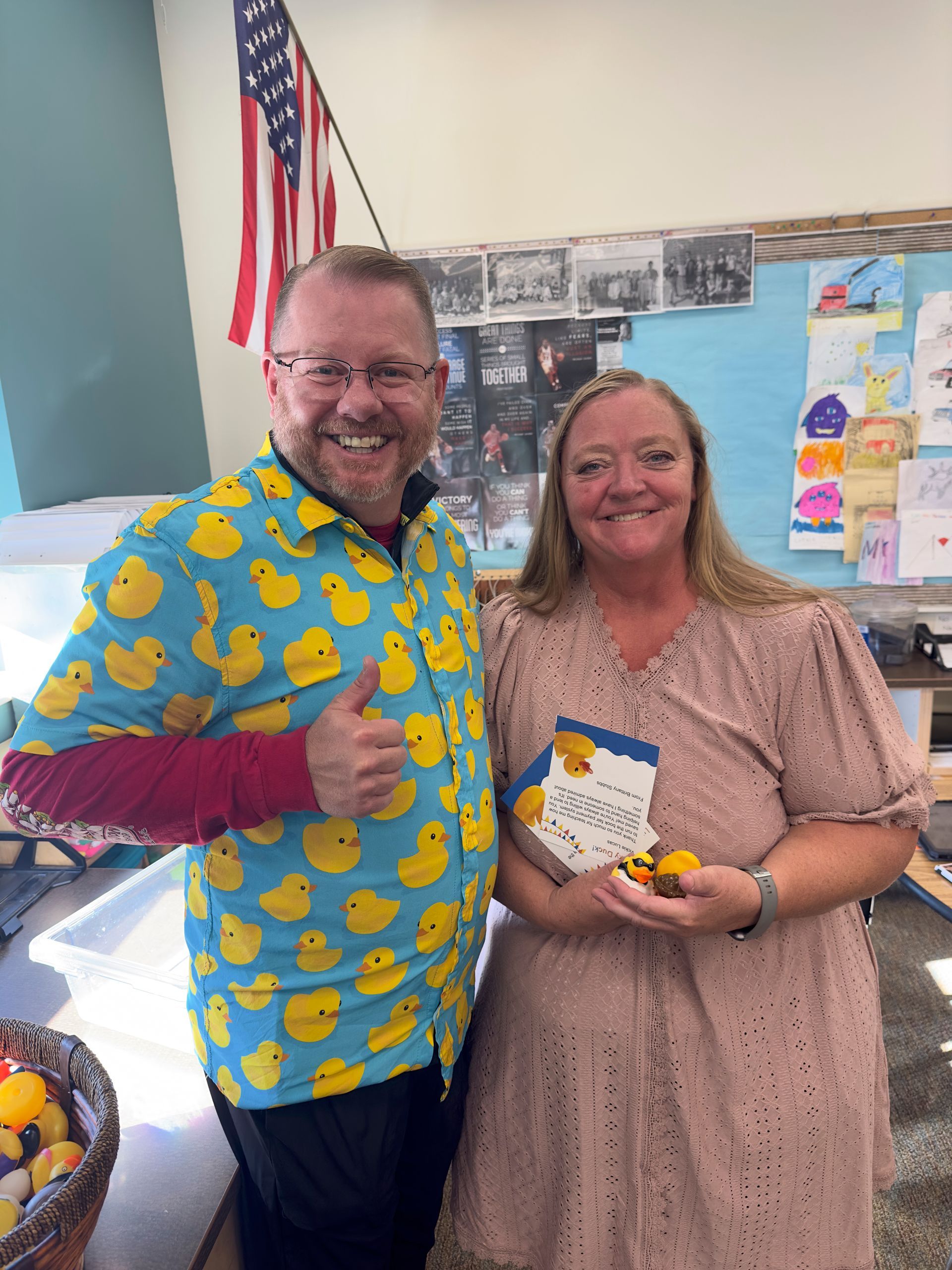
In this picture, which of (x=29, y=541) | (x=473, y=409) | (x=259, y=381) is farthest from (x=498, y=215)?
(x=29, y=541)

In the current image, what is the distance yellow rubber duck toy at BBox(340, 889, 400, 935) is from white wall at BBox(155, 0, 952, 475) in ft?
7.97

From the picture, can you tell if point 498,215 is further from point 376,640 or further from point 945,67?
point 376,640

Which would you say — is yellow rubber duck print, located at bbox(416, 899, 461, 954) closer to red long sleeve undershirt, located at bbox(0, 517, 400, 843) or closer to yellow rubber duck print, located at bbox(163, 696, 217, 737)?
red long sleeve undershirt, located at bbox(0, 517, 400, 843)

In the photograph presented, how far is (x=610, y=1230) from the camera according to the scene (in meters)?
1.06

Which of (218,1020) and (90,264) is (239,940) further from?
(90,264)

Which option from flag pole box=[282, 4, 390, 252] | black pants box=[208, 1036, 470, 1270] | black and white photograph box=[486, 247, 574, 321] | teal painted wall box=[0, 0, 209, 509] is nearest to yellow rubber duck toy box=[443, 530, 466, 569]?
black pants box=[208, 1036, 470, 1270]

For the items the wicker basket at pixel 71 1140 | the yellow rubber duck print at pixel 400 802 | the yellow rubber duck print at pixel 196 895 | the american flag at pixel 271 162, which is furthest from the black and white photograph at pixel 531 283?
the wicker basket at pixel 71 1140

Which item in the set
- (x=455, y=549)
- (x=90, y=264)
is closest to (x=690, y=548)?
(x=455, y=549)

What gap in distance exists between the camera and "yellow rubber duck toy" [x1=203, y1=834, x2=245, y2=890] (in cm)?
92

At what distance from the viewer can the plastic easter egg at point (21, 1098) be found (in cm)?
87

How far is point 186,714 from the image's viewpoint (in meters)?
0.88

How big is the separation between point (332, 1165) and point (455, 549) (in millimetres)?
923

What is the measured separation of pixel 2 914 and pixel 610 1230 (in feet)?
4.48

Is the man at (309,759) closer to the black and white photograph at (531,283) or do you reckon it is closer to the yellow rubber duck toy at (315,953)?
the yellow rubber duck toy at (315,953)
